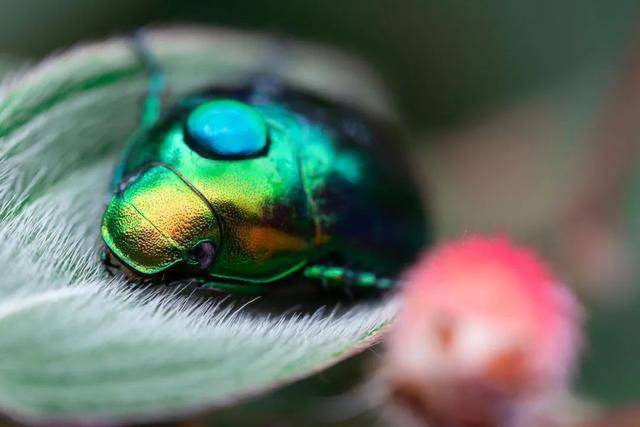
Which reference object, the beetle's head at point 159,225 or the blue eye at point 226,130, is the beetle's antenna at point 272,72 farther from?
the beetle's head at point 159,225

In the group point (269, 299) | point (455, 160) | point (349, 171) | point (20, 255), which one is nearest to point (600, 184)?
point (455, 160)

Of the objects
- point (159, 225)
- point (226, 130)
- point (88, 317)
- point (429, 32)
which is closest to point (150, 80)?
point (226, 130)

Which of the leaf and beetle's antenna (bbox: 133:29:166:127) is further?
beetle's antenna (bbox: 133:29:166:127)

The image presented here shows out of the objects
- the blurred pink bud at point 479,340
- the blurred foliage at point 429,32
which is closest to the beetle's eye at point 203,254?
the blurred pink bud at point 479,340

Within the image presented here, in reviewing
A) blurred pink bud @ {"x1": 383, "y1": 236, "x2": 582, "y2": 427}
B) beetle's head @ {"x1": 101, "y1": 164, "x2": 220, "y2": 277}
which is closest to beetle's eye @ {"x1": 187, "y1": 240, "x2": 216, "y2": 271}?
beetle's head @ {"x1": 101, "y1": 164, "x2": 220, "y2": 277}

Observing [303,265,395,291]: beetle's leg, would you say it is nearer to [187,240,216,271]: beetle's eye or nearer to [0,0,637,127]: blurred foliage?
[187,240,216,271]: beetle's eye

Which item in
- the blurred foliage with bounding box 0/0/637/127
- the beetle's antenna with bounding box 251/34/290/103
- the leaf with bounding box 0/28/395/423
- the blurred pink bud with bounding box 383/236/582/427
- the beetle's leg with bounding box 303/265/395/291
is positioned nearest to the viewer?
the leaf with bounding box 0/28/395/423

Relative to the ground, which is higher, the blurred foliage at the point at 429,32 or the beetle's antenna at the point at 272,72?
the blurred foliage at the point at 429,32
